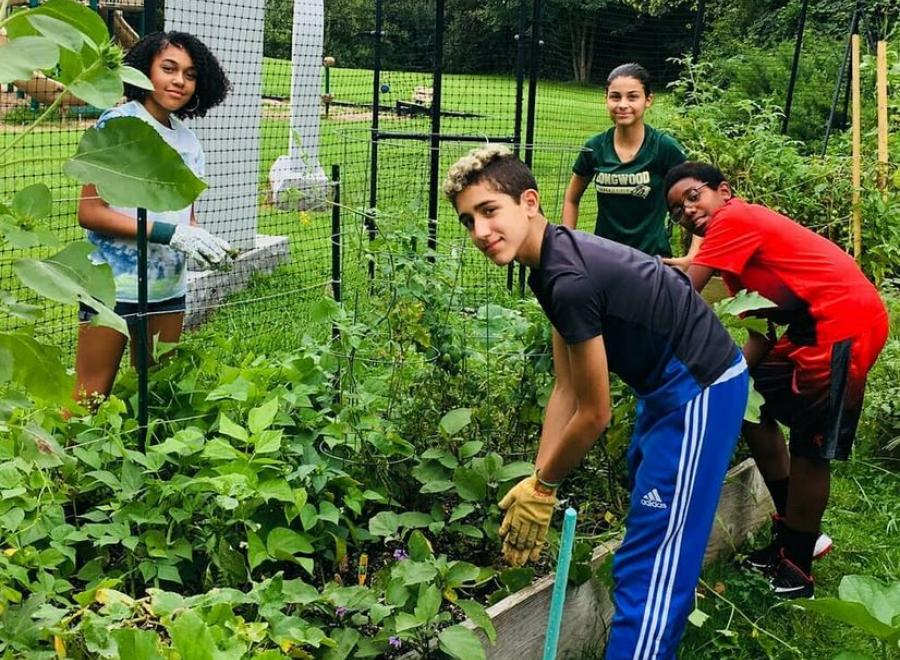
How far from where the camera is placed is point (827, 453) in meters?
3.49

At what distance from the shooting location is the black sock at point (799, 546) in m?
3.56

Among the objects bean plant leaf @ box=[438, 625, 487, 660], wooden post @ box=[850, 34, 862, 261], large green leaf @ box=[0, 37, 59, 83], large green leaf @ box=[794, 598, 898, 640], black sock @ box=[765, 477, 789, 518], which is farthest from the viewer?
wooden post @ box=[850, 34, 862, 261]

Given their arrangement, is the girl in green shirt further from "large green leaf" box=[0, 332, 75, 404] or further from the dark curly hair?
"large green leaf" box=[0, 332, 75, 404]

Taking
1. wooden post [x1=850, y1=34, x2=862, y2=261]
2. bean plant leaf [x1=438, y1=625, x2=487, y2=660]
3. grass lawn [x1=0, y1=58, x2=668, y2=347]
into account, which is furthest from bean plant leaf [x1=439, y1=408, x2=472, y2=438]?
wooden post [x1=850, y1=34, x2=862, y2=261]

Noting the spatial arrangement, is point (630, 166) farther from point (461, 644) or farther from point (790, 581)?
point (461, 644)

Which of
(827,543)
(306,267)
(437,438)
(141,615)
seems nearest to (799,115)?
(306,267)

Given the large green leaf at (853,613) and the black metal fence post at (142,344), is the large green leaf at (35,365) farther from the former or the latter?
the black metal fence post at (142,344)

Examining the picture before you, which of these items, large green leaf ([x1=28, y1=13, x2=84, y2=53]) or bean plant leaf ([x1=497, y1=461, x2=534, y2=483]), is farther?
bean plant leaf ([x1=497, y1=461, x2=534, y2=483])

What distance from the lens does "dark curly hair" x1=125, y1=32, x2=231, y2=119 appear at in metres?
3.50

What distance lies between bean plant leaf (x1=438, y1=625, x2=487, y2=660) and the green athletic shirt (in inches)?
109

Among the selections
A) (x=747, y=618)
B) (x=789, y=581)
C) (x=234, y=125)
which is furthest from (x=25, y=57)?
(x=234, y=125)

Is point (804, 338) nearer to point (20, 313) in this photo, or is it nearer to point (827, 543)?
point (827, 543)

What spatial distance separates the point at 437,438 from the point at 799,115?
35.3ft

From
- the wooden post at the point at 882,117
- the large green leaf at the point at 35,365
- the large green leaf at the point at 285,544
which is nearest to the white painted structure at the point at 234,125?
the large green leaf at the point at 285,544
